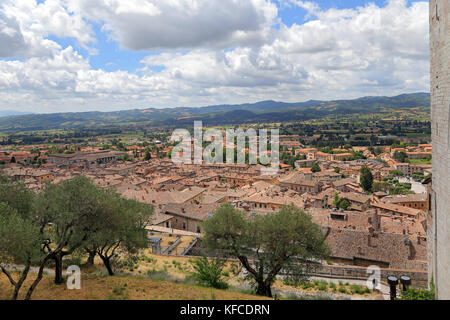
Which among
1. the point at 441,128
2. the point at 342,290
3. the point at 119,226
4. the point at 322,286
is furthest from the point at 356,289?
the point at 119,226

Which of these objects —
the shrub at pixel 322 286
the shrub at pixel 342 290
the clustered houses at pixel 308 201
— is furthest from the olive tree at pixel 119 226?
the shrub at pixel 342 290

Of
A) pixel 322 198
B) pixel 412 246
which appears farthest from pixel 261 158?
pixel 412 246

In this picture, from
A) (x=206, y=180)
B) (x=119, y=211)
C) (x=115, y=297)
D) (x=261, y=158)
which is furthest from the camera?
(x=261, y=158)

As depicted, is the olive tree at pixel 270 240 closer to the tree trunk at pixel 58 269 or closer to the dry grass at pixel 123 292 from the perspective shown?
the dry grass at pixel 123 292

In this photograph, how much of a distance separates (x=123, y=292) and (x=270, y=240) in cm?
646

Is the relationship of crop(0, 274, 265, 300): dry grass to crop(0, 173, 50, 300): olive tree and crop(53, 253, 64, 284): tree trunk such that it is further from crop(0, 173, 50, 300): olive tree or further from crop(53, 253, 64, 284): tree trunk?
crop(0, 173, 50, 300): olive tree

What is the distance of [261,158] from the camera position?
319ft

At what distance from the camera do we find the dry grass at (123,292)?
1088 centimetres

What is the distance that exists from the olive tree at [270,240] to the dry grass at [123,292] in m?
2.09

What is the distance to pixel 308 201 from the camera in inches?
1781

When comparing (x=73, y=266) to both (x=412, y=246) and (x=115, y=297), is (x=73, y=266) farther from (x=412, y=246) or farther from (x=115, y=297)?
(x=412, y=246)

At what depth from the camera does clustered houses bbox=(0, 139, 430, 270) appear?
20.4 m

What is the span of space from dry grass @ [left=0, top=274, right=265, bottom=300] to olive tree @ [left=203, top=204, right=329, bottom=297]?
209 cm

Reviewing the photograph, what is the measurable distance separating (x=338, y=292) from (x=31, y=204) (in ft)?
48.3
